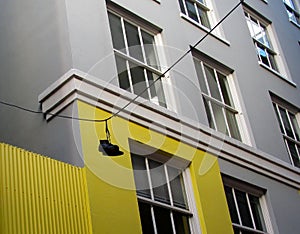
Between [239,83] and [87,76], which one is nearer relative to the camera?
[87,76]

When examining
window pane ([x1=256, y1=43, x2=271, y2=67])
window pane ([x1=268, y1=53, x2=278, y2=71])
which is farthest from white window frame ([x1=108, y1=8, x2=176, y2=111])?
window pane ([x1=268, y1=53, x2=278, y2=71])

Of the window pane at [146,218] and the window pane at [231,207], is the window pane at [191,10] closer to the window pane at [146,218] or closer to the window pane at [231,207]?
the window pane at [231,207]

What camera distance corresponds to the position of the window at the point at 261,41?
1727 centimetres

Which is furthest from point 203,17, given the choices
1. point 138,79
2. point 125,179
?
point 125,179

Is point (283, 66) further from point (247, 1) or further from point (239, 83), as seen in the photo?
point (239, 83)

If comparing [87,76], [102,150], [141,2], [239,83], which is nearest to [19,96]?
A: [87,76]

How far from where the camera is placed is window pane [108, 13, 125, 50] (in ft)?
38.6

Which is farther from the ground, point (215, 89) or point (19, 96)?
point (215, 89)

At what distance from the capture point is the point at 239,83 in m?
14.7

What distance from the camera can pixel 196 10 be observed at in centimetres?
A: 1549

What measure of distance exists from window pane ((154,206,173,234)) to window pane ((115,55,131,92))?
247cm

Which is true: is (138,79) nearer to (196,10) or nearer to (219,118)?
(219,118)

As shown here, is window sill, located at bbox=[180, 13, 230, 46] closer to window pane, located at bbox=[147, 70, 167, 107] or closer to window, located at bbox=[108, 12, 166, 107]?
window, located at bbox=[108, 12, 166, 107]

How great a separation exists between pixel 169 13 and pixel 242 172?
4045mm
